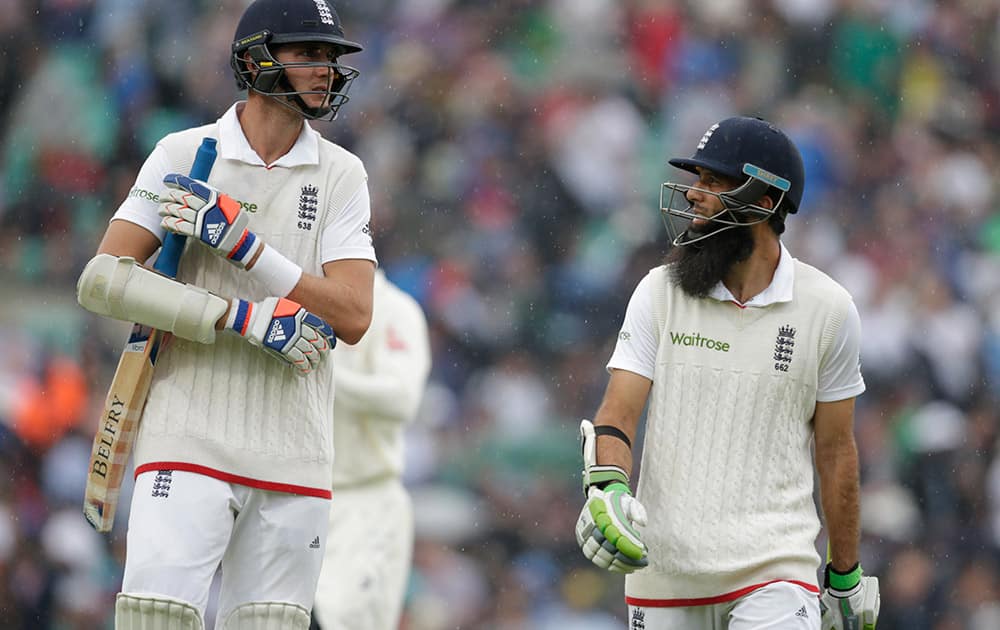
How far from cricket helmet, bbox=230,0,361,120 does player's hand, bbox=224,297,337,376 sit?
0.65 meters

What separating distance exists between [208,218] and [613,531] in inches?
56.7

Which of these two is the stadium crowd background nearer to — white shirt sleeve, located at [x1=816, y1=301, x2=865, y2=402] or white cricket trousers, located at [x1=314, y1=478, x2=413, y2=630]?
white cricket trousers, located at [x1=314, y1=478, x2=413, y2=630]

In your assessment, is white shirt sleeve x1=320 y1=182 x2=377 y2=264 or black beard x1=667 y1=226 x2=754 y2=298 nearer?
white shirt sleeve x1=320 y1=182 x2=377 y2=264

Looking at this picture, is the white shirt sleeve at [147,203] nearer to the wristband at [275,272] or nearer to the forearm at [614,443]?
the wristband at [275,272]

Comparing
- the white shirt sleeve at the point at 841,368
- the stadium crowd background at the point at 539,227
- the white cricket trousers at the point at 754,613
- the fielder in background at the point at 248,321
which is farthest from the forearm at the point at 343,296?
the stadium crowd background at the point at 539,227

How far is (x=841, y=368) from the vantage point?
528 centimetres

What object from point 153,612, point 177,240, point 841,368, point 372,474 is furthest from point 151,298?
point 372,474

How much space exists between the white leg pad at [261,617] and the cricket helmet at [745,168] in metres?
1.65

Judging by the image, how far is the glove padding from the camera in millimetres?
4781

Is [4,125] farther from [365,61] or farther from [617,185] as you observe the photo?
[617,185]

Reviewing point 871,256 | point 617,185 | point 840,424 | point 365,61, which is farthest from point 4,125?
point 840,424

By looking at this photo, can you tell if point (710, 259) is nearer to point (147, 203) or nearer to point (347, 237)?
point (347, 237)

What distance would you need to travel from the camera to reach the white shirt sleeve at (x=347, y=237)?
5172 mm

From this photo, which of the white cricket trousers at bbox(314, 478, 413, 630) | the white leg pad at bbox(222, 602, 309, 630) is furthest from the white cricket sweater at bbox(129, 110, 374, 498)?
the white cricket trousers at bbox(314, 478, 413, 630)
